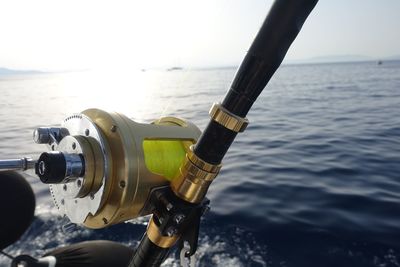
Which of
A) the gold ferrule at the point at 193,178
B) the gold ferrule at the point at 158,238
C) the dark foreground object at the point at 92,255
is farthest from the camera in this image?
the dark foreground object at the point at 92,255

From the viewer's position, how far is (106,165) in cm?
117

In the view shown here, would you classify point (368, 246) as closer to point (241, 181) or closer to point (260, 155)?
point (241, 181)

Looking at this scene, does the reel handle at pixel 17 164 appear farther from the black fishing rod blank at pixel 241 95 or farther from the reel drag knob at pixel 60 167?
the black fishing rod blank at pixel 241 95

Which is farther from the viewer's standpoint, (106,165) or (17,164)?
(17,164)

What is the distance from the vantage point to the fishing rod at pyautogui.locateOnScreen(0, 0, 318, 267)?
100 cm

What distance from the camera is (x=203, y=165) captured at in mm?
1101

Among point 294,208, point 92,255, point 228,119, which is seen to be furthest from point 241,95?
point 294,208

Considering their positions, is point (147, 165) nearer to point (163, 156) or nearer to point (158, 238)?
point (163, 156)

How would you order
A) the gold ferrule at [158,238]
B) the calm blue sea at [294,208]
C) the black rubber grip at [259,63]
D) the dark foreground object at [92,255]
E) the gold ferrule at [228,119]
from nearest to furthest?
1. the black rubber grip at [259,63]
2. the gold ferrule at [228,119]
3. the gold ferrule at [158,238]
4. the dark foreground object at [92,255]
5. the calm blue sea at [294,208]

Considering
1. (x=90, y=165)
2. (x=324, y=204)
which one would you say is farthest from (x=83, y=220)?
(x=324, y=204)

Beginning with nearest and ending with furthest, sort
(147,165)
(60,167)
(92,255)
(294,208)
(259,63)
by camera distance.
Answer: (259,63) < (60,167) < (147,165) < (92,255) < (294,208)

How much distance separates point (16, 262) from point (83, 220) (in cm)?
54

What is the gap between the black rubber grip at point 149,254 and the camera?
129cm

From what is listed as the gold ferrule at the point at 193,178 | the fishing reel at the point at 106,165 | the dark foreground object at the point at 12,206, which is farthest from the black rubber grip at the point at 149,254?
the dark foreground object at the point at 12,206
